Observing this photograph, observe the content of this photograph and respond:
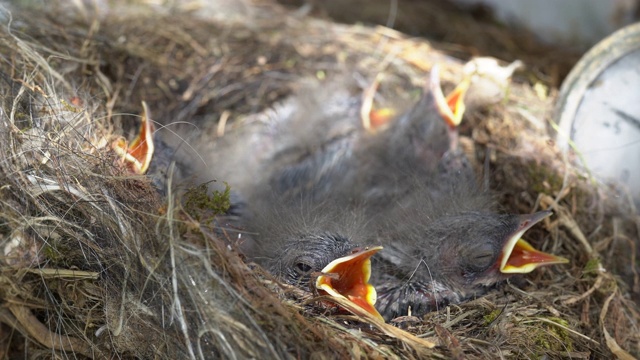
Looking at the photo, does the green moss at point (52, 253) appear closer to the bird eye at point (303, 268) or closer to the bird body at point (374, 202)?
the bird body at point (374, 202)

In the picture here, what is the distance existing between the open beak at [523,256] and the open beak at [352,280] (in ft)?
1.11

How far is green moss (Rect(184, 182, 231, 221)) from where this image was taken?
125cm

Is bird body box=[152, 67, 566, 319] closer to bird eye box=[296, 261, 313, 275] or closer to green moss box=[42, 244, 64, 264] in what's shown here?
bird eye box=[296, 261, 313, 275]

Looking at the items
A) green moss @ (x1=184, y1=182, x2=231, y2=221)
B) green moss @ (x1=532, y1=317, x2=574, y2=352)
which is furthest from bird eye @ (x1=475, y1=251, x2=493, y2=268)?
green moss @ (x1=184, y1=182, x2=231, y2=221)

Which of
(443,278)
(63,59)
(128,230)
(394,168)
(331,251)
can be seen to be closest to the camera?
(128,230)

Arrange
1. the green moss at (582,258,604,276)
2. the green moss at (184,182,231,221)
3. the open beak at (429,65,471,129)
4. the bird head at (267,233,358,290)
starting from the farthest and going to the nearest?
the open beak at (429,65,471,129) → the green moss at (582,258,604,276) → the bird head at (267,233,358,290) → the green moss at (184,182,231,221)

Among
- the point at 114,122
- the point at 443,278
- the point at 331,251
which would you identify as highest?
the point at 114,122

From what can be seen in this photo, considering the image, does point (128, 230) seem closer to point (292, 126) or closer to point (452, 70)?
point (292, 126)

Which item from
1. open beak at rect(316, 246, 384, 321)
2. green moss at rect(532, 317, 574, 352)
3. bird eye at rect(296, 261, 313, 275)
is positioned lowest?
green moss at rect(532, 317, 574, 352)

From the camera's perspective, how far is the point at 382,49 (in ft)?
7.94

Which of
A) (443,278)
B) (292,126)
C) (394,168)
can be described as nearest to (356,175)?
(394,168)

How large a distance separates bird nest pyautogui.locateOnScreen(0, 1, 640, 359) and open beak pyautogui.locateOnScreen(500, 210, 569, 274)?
6 cm

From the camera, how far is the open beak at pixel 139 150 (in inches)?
56.3

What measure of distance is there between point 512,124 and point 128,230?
1.30 m
